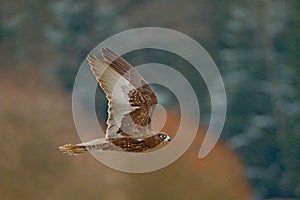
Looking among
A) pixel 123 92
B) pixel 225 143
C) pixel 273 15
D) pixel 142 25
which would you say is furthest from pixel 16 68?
pixel 123 92

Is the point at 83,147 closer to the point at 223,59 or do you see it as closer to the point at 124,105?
the point at 124,105

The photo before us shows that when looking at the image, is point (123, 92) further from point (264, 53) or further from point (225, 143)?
point (264, 53)

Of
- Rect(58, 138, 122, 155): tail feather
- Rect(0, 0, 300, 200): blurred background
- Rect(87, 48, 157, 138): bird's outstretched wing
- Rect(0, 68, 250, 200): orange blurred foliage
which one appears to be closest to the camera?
Rect(87, 48, 157, 138): bird's outstretched wing

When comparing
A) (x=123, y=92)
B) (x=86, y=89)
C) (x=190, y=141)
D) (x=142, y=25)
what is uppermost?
(x=142, y=25)

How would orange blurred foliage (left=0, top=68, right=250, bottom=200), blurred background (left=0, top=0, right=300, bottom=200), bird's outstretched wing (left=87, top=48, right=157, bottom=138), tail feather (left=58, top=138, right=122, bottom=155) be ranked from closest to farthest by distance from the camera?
bird's outstretched wing (left=87, top=48, right=157, bottom=138), tail feather (left=58, top=138, right=122, bottom=155), orange blurred foliage (left=0, top=68, right=250, bottom=200), blurred background (left=0, top=0, right=300, bottom=200)

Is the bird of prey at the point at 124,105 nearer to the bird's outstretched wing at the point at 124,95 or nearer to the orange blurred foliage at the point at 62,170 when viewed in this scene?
the bird's outstretched wing at the point at 124,95

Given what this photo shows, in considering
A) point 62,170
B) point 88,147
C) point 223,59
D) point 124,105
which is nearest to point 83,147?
point 88,147

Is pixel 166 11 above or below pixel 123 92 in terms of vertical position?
Answer: above

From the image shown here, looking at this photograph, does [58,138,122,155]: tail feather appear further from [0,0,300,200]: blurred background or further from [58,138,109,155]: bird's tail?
[0,0,300,200]: blurred background

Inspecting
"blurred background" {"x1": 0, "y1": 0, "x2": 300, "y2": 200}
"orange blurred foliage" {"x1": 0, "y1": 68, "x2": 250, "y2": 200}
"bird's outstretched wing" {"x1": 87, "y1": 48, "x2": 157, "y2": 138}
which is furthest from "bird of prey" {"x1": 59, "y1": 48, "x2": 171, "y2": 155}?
"blurred background" {"x1": 0, "y1": 0, "x2": 300, "y2": 200}

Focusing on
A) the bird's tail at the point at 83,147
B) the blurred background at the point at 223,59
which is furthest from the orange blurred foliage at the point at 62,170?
the bird's tail at the point at 83,147
